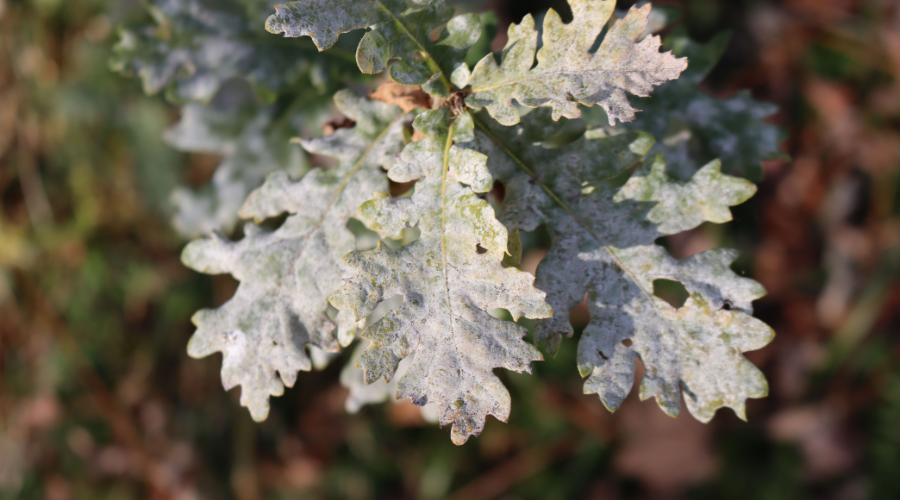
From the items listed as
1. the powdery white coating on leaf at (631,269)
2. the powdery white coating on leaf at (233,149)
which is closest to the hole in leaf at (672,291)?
the powdery white coating on leaf at (631,269)

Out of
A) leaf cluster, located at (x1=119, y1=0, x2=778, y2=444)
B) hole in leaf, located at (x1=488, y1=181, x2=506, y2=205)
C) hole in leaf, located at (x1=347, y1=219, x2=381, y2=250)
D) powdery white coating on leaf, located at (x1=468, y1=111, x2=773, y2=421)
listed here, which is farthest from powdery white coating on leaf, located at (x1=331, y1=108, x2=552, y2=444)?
hole in leaf, located at (x1=347, y1=219, x2=381, y2=250)

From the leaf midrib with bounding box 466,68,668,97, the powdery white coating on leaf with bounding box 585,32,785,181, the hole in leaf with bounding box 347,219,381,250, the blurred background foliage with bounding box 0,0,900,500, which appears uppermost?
the leaf midrib with bounding box 466,68,668,97

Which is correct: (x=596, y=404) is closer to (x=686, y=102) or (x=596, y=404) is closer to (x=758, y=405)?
(x=758, y=405)

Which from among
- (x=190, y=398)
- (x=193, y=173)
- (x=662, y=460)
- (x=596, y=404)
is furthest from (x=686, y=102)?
(x=190, y=398)

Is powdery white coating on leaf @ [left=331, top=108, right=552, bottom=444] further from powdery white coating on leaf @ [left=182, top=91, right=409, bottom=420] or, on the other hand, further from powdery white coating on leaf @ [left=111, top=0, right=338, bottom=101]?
powdery white coating on leaf @ [left=111, top=0, right=338, bottom=101]

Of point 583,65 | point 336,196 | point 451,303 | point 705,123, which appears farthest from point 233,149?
point 705,123

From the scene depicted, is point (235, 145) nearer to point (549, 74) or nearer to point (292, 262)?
point (292, 262)
